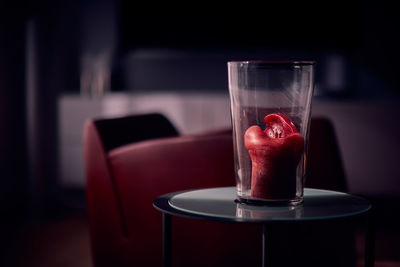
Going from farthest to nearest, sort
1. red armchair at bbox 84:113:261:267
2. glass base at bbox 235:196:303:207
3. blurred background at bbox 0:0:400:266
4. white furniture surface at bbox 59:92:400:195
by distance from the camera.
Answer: white furniture surface at bbox 59:92:400:195
blurred background at bbox 0:0:400:266
red armchair at bbox 84:113:261:267
glass base at bbox 235:196:303:207

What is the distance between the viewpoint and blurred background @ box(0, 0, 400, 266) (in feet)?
11.3

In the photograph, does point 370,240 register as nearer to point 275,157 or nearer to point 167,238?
point 275,157

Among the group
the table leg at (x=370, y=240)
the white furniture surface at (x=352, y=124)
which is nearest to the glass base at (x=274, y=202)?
the table leg at (x=370, y=240)

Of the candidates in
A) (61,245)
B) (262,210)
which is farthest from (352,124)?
(262,210)

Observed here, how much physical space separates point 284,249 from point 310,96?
22.1 inches

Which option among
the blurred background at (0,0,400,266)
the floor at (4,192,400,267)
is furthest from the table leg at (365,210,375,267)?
the blurred background at (0,0,400,266)

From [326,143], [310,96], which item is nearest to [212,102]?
[326,143]

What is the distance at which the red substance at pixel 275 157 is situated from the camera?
43.4 inches

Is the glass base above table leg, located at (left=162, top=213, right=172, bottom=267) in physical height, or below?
above

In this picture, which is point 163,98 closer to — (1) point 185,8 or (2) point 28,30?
(1) point 185,8

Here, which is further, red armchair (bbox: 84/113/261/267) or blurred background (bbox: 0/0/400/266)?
blurred background (bbox: 0/0/400/266)

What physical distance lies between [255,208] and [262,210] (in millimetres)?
22

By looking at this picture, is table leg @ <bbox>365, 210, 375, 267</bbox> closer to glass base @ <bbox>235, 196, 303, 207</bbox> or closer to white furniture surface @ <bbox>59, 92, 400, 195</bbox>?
glass base @ <bbox>235, 196, 303, 207</bbox>

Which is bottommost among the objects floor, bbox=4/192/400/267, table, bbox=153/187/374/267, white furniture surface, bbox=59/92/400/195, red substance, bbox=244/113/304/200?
floor, bbox=4/192/400/267
